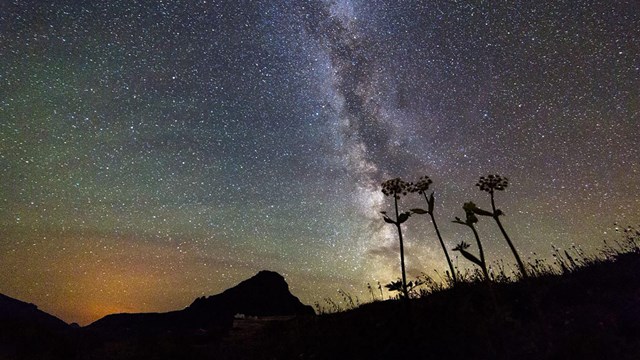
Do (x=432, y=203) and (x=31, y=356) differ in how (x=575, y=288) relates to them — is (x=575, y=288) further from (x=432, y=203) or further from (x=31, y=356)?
(x=31, y=356)

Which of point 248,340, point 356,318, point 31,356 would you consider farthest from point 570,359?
point 31,356

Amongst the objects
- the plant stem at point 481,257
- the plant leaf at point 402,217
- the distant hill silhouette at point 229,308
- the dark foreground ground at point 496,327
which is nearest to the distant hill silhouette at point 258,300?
the distant hill silhouette at point 229,308

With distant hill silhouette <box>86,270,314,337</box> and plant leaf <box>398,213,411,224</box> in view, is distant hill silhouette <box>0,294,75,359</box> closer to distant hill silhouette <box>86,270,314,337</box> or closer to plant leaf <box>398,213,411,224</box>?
plant leaf <box>398,213,411,224</box>

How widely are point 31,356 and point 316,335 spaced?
6962 millimetres

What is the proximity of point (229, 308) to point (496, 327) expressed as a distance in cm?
3222

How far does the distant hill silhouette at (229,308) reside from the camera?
30.2 metres

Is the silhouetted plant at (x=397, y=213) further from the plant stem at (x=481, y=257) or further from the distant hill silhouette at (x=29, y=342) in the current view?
the distant hill silhouette at (x=29, y=342)

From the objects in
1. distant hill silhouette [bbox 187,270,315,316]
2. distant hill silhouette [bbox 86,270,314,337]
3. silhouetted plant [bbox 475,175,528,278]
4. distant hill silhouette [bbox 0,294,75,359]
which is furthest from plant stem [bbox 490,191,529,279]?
distant hill silhouette [bbox 187,270,315,316]

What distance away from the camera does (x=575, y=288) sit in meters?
6.67

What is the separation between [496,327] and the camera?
17.2 feet

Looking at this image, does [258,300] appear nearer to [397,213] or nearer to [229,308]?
[229,308]

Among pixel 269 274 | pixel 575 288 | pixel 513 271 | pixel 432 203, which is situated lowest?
pixel 575 288

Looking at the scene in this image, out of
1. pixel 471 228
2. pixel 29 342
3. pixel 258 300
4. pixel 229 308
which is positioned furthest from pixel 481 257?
pixel 258 300

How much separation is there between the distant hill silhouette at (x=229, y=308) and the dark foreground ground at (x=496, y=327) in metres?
20.7
